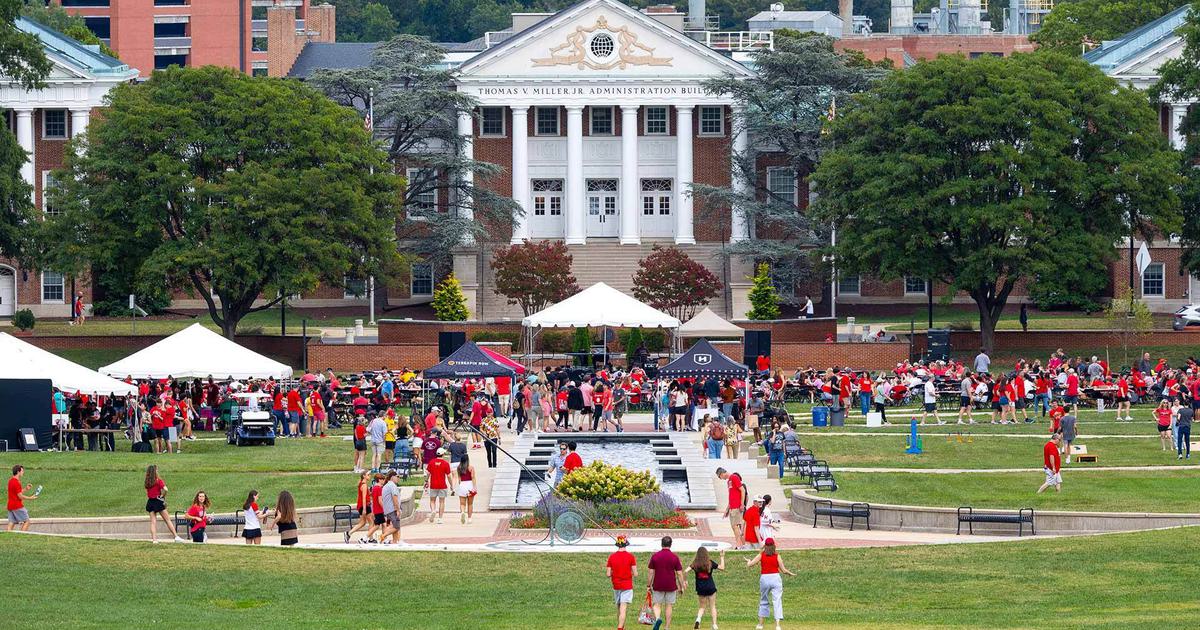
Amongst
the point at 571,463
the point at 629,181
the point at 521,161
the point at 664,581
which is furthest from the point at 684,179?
the point at 664,581

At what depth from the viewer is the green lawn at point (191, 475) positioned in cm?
4038

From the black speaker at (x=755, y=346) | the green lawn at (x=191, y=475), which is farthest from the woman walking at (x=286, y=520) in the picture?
the black speaker at (x=755, y=346)

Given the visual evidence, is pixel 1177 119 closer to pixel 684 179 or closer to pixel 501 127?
pixel 684 179

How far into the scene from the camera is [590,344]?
73062mm

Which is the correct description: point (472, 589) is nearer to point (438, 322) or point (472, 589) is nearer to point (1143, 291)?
point (438, 322)

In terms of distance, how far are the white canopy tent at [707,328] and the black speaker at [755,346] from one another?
3.11ft

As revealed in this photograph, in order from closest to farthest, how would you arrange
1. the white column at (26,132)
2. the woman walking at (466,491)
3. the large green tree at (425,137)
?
1. the woman walking at (466,491)
2. the large green tree at (425,137)
3. the white column at (26,132)

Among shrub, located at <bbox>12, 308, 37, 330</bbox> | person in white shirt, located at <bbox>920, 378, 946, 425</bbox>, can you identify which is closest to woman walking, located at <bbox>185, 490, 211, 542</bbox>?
person in white shirt, located at <bbox>920, 378, 946, 425</bbox>

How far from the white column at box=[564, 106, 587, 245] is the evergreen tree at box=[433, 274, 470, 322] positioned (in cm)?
1068

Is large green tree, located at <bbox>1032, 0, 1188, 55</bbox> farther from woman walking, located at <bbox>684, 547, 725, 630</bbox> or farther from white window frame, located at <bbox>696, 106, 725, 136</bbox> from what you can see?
woman walking, located at <bbox>684, 547, 725, 630</bbox>

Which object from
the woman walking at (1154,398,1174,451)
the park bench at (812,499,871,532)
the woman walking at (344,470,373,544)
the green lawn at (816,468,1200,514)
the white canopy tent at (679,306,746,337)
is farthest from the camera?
the white canopy tent at (679,306,746,337)

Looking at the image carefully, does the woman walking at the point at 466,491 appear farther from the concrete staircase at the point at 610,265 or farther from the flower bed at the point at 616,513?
the concrete staircase at the point at 610,265

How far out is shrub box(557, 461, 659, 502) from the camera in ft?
132

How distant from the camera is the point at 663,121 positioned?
92125mm
